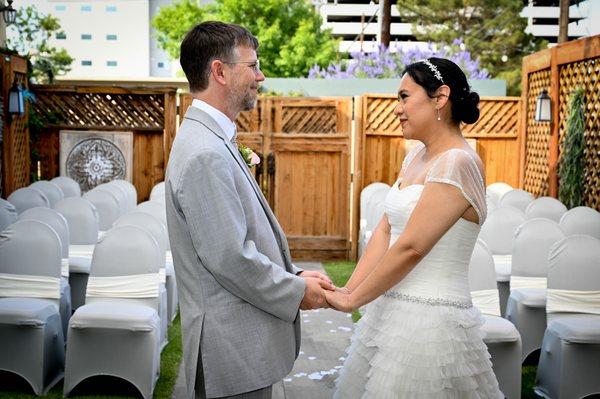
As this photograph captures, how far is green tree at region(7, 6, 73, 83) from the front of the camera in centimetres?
1301

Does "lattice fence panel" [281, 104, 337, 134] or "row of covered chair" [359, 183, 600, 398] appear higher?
"lattice fence panel" [281, 104, 337, 134]

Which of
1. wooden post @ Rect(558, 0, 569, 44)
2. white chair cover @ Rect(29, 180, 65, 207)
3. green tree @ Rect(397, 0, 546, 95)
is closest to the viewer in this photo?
white chair cover @ Rect(29, 180, 65, 207)

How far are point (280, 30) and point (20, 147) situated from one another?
26.0 metres

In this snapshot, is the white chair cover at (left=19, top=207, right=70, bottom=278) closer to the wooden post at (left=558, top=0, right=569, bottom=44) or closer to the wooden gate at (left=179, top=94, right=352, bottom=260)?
the wooden gate at (left=179, top=94, right=352, bottom=260)

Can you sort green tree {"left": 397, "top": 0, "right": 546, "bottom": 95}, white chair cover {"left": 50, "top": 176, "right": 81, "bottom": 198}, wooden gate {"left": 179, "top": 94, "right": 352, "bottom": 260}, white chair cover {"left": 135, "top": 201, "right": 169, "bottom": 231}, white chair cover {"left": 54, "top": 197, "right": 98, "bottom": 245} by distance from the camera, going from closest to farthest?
1. white chair cover {"left": 135, "top": 201, "right": 169, "bottom": 231}
2. white chair cover {"left": 54, "top": 197, "right": 98, "bottom": 245}
3. white chair cover {"left": 50, "top": 176, "right": 81, "bottom": 198}
4. wooden gate {"left": 179, "top": 94, "right": 352, "bottom": 260}
5. green tree {"left": 397, "top": 0, "right": 546, "bottom": 95}

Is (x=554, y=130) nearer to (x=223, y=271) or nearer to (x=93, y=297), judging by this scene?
(x=93, y=297)

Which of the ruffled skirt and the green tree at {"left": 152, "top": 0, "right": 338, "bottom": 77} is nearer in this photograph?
the ruffled skirt

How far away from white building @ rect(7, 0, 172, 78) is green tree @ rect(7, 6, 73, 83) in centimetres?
2040

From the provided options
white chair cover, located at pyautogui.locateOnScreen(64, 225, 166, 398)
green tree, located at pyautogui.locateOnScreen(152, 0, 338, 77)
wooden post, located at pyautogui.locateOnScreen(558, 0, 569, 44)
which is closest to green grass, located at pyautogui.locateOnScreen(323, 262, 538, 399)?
white chair cover, located at pyautogui.locateOnScreen(64, 225, 166, 398)

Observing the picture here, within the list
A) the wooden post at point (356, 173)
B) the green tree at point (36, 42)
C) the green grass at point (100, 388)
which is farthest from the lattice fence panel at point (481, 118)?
the green grass at point (100, 388)

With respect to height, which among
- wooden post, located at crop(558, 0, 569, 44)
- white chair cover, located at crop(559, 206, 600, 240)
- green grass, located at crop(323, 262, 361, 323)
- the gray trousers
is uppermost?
wooden post, located at crop(558, 0, 569, 44)

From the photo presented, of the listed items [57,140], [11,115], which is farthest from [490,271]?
[57,140]

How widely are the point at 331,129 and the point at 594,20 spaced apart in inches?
181

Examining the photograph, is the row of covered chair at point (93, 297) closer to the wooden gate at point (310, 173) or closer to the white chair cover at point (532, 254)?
the white chair cover at point (532, 254)
